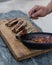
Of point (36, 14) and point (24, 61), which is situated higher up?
point (36, 14)

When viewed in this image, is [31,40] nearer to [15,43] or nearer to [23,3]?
[15,43]

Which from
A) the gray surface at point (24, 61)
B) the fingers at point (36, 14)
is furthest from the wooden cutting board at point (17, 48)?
the fingers at point (36, 14)

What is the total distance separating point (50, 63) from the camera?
27.5 inches

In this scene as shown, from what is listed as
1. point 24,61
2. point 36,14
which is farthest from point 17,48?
point 36,14

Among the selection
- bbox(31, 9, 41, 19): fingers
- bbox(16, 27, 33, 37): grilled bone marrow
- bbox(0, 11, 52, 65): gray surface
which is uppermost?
bbox(31, 9, 41, 19): fingers

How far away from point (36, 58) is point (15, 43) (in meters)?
0.11

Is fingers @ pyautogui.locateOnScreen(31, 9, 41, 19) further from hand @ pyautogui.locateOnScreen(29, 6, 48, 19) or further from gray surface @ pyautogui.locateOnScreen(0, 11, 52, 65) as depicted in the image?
gray surface @ pyautogui.locateOnScreen(0, 11, 52, 65)

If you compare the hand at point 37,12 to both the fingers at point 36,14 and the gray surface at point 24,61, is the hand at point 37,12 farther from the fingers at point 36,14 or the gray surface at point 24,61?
the gray surface at point 24,61

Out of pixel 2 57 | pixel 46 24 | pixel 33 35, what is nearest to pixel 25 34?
pixel 33 35

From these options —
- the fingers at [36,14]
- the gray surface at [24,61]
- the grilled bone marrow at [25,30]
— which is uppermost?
the fingers at [36,14]

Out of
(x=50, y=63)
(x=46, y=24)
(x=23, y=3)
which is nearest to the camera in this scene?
(x=50, y=63)

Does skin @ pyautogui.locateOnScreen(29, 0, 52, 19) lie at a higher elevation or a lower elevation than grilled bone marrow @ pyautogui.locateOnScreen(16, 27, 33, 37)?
higher

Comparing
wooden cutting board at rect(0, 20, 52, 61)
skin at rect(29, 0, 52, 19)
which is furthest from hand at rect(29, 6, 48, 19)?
wooden cutting board at rect(0, 20, 52, 61)

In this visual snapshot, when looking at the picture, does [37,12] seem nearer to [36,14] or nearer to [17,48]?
[36,14]
